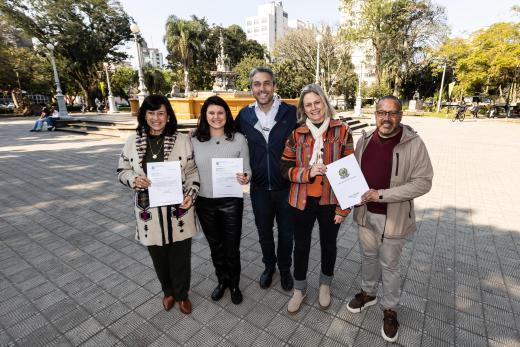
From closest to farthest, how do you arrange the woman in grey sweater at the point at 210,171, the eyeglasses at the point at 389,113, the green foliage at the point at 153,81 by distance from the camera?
the eyeglasses at the point at 389,113
the woman in grey sweater at the point at 210,171
the green foliage at the point at 153,81

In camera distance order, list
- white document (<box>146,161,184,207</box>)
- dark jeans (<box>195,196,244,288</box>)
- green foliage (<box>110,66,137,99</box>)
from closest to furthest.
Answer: white document (<box>146,161,184,207</box>) < dark jeans (<box>195,196,244,288</box>) < green foliage (<box>110,66,137,99</box>)

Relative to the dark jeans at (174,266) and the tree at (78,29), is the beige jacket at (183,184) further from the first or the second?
the tree at (78,29)

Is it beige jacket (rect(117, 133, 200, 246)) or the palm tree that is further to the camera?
the palm tree

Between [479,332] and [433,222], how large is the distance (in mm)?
2797

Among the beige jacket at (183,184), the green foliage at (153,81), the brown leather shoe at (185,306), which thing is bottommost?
the brown leather shoe at (185,306)

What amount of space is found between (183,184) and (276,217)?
1087 millimetres

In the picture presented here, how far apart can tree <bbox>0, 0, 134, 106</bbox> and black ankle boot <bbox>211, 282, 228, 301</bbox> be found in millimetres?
38962

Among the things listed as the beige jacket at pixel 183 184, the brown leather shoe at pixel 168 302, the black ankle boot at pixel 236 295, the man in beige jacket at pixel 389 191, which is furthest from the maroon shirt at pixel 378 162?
A: the brown leather shoe at pixel 168 302

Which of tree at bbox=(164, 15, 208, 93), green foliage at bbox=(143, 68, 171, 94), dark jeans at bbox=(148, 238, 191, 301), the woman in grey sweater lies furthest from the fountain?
green foliage at bbox=(143, 68, 171, 94)

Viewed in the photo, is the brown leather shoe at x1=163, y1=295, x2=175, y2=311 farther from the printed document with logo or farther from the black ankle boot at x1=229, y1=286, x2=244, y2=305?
the printed document with logo

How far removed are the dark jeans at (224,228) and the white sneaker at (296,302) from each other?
0.63m

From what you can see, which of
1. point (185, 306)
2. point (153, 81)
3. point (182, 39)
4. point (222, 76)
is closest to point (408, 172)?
point (185, 306)

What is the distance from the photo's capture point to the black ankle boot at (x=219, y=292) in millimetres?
3137

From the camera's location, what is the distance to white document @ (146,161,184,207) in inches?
94.5
